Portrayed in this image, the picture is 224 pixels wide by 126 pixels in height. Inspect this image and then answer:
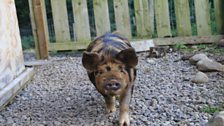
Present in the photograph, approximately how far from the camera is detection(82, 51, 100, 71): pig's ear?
3076 millimetres

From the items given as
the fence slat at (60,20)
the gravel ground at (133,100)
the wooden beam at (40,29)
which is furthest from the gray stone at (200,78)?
the fence slat at (60,20)

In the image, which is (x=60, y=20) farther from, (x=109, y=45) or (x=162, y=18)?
(x=109, y=45)

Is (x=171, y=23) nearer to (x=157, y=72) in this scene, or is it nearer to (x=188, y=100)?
(x=157, y=72)

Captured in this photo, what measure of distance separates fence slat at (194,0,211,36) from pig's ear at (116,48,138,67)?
11.2 ft

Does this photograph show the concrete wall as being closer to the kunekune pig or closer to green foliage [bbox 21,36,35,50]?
the kunekune pig

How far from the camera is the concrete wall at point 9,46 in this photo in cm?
428

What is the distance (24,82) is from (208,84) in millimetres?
1775

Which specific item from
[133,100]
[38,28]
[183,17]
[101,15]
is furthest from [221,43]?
[133,100]

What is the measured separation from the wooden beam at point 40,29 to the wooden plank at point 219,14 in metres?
2.30

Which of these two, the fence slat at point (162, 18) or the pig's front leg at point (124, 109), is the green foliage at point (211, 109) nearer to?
the pig's front leg at point (124, 109)

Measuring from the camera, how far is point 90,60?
3.11 meters

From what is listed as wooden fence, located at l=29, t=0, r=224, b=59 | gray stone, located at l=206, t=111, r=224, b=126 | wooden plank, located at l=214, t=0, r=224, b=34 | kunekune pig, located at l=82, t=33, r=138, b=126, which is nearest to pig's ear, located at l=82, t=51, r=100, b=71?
kunekune pig, located at l=82, t=33, r=138, b=126

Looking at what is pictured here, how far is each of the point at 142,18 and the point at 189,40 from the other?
0.70m

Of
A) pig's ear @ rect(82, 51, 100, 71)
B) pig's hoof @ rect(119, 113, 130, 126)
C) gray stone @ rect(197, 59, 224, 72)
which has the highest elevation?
pig's ear @ rect(82, 51, 100, 71)
